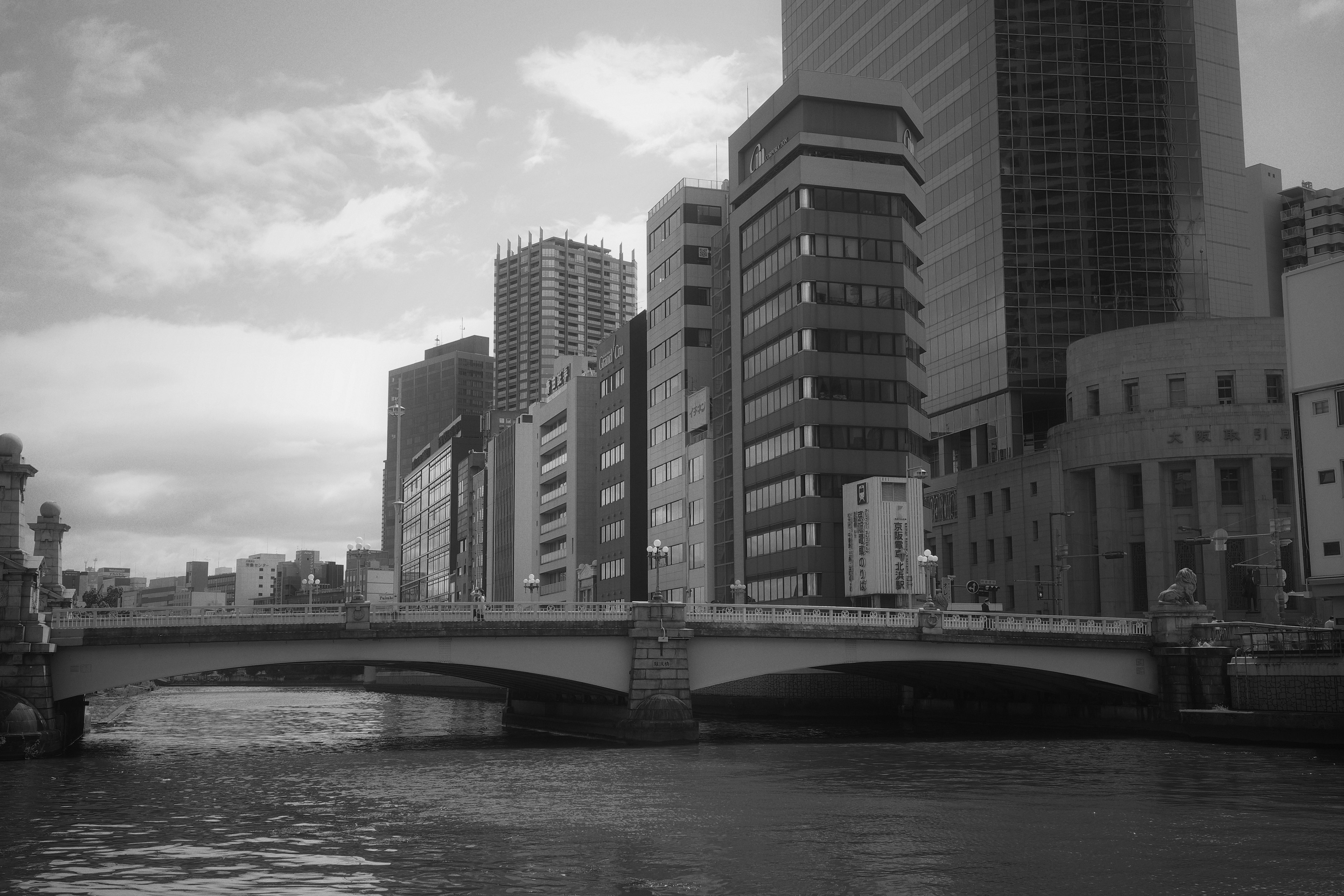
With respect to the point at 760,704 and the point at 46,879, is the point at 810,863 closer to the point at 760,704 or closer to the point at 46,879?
the point at 46,879

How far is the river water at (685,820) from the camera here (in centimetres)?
3070

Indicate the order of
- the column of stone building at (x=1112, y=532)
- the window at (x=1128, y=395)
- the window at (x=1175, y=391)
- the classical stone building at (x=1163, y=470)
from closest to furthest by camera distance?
1. the classical stone building at (x=1163, y=470)
2. the window at (x=1175, y=391)
3. the column of stone building at (x=1112, y=532)
4. the window at (x=1128, y=395)

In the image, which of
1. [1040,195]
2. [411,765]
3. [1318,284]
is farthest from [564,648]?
[1040,195]

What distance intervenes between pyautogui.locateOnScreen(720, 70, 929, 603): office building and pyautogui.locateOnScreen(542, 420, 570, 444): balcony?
159 feet

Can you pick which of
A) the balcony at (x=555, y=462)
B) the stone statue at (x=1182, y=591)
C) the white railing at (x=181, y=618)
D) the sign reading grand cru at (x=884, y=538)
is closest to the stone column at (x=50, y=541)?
→ the white railing at (x=181, y=618)

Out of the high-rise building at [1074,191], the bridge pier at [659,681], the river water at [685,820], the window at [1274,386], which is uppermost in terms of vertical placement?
the high-rise building at [1074,191]

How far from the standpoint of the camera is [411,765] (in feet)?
195

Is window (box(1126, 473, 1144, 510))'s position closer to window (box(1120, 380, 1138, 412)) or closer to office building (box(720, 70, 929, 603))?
window (box(1120, 380, 1138, 412))

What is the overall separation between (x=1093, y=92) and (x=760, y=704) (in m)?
69.5

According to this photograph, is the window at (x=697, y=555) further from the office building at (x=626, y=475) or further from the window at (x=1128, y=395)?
the window at (x=1128, y=395)

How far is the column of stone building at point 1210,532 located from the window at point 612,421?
5962cm

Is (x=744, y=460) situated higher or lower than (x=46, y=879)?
higher

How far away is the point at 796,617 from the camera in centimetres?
7306

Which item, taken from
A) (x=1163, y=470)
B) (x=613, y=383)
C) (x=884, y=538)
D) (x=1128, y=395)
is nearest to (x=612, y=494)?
(x=613, y=383)
